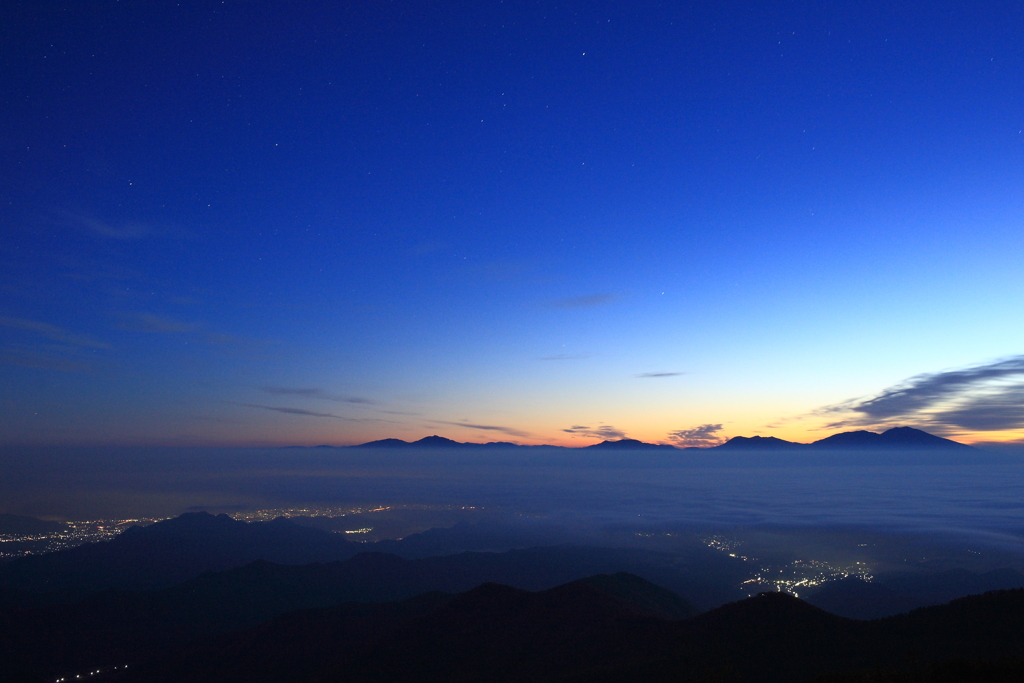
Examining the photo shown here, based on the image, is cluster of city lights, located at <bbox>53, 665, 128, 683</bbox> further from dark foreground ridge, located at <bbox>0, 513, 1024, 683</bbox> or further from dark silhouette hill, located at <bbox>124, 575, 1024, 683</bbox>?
dark silhouette hill, located at <bbox>124, 575, 1024, 683</bbox>

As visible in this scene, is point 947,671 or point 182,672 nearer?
Result: point 947,671

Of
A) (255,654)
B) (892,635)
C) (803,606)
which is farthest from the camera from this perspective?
(255,654)

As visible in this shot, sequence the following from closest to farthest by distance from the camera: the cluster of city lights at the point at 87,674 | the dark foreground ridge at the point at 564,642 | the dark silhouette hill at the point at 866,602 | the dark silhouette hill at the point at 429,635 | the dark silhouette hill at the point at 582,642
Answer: the dark silhouette hill at the point at 582,642 → the dark foreground ridge at the point at 564,642 → the dark silhouette hill at the point at 429,635 → the cluster of city lights at the point at 87,674 → the dark silhouette hill at the point at 866,602

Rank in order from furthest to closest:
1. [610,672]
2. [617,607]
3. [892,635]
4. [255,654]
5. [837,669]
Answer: [255,654]
[617,607]
[610,672]
[892,635]
[837,669]

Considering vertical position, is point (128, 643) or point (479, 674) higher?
point (479, 674)

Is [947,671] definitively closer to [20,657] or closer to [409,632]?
[409,632]

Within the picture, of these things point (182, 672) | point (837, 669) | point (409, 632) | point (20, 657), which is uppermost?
point (837, 669)

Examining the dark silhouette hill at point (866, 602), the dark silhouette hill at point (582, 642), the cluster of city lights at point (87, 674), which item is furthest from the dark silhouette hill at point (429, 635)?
the dark silhouette hill at point (866, 602)

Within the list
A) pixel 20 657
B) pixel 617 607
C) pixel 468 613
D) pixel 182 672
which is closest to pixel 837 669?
pixel 617 607

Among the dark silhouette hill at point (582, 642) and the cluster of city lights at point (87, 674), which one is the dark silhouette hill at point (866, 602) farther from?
the cluster of city lights at point (87, 674)
